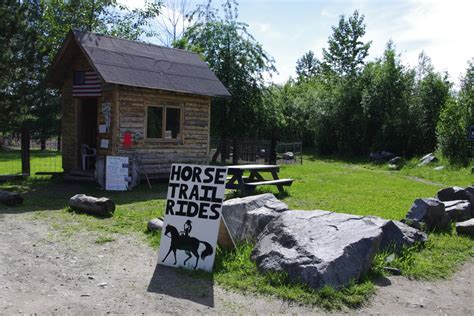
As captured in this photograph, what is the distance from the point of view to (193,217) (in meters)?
6.07

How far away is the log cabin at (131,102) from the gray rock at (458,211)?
848cm

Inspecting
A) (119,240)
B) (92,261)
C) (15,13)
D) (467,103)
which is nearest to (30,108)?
(15,13)

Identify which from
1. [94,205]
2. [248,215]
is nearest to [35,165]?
[94,205]

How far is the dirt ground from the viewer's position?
462 centimetres

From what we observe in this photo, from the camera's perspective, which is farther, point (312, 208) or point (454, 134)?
point (454, 134)

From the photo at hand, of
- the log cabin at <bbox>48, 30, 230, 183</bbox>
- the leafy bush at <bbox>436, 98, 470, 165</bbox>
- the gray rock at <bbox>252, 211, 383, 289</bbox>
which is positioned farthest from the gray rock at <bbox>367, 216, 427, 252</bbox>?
the leafy bush at <bbox>436, 98, 470, 165</bbox>

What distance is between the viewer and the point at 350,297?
4.89 metres

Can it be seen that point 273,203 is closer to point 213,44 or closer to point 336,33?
point 213,44

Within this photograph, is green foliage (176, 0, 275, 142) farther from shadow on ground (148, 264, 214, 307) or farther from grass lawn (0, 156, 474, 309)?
shadow on ground (148, 264, 214, 307)

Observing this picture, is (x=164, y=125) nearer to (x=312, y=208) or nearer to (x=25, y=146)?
(x=25, y=146)

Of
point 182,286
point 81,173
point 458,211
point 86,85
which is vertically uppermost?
point 86,85

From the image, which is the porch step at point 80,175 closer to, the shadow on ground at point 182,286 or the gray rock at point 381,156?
the shadow on ground at point 182,286

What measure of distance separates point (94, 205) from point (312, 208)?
4762 mm

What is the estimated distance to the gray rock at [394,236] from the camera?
6.37 metres
